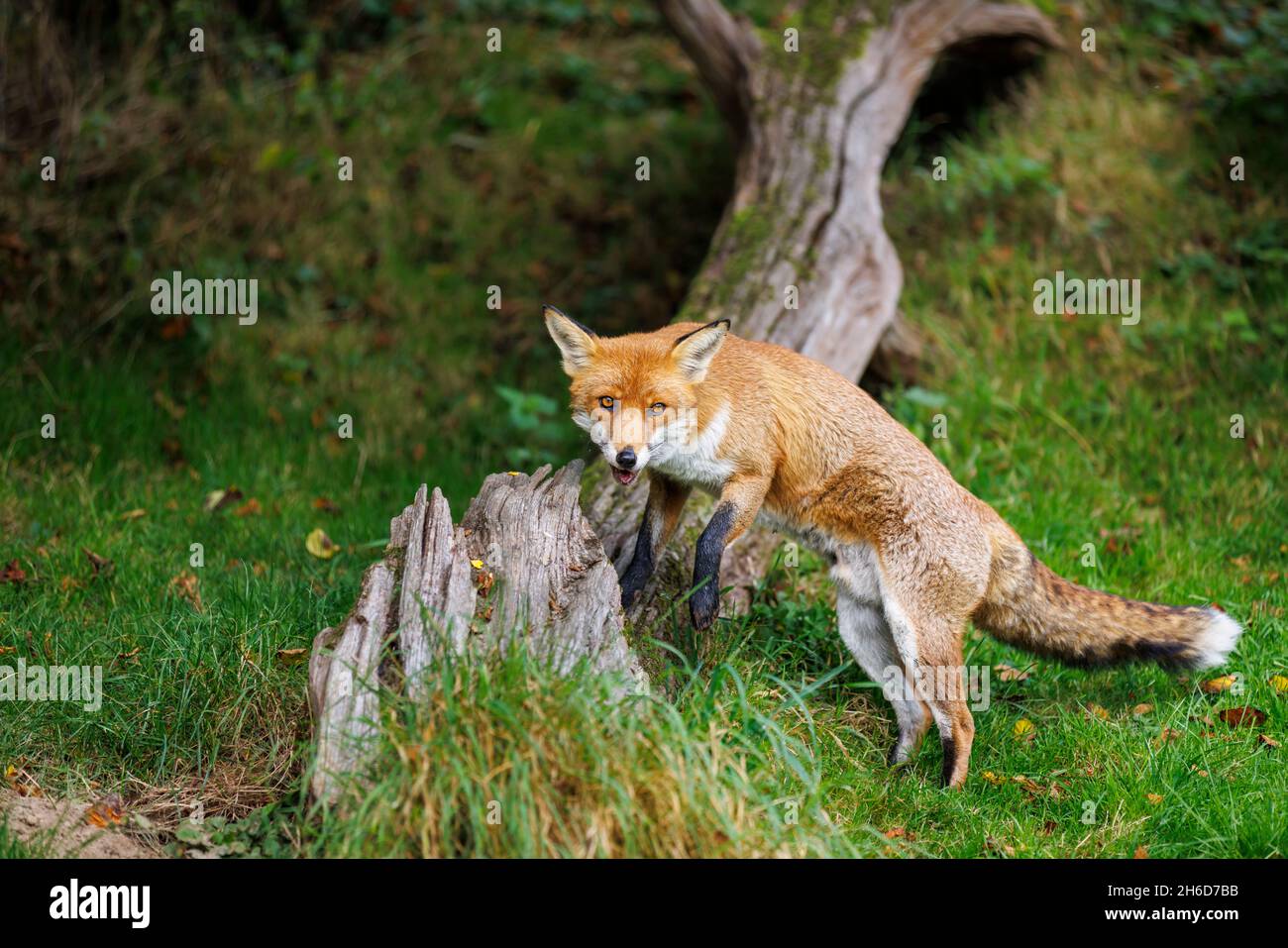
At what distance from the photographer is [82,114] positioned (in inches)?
388

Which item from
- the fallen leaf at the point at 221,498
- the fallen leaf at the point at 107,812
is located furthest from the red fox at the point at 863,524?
the fallen leaf at the point at 221,498

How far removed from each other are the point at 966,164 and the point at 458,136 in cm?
499

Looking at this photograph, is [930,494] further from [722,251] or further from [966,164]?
[966,164]

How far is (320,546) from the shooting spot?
7.19 m

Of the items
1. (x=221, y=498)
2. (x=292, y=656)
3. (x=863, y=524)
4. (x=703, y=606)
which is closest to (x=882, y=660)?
(x=863, y=524)

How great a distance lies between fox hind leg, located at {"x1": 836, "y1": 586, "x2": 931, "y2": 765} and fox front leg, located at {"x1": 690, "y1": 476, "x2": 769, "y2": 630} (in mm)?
747

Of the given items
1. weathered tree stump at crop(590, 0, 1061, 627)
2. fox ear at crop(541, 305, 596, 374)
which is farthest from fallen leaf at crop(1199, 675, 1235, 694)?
fox ear at crop(541, 305, 596, 374)

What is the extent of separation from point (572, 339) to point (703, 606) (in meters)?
1.35

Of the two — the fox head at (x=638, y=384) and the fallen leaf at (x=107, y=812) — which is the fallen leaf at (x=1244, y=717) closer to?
the fox head at (x=638, y=384)

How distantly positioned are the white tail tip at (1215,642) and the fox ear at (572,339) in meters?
3.21

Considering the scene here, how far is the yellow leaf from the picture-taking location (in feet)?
23.3

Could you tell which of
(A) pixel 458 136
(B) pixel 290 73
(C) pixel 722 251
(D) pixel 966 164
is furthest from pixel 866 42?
(B) pixel 290 73

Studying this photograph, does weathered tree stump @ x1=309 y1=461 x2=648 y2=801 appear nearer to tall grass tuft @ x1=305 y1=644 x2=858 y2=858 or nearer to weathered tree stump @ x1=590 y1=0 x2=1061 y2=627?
tall grass tuft @ x1=305 y1=644 x2=858 y2=858

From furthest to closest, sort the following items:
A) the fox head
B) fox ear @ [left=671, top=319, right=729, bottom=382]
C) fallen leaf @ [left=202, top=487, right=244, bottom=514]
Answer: fallen leaf @ [left=202, top=487, right=244, bottom=514], fox ear @ [left=671, top=319, right=729, bottom=382], the fox head
